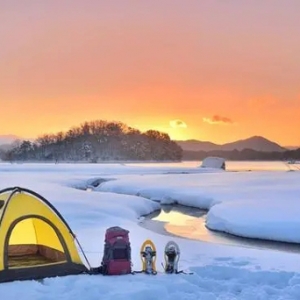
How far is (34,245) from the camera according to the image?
9.23m

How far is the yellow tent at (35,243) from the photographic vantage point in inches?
298

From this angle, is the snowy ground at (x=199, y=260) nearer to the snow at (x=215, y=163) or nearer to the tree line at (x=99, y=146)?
the snow at (x=215, y=163)

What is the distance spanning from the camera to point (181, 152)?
133 meters

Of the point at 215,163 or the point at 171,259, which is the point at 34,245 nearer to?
the point at 171,259

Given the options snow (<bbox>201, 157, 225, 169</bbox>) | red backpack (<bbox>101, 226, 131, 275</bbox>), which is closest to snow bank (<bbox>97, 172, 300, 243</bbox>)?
red backpack (<bbox>101, 226, 131, 275</bbox>)

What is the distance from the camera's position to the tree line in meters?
121

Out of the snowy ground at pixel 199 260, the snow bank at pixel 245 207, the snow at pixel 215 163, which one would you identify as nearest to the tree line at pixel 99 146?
the snow at pixel 215 163

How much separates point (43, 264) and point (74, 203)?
11369 mm

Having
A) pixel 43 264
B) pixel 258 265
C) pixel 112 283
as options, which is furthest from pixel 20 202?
pixel 258 265

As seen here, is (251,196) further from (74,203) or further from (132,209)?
(74,203)

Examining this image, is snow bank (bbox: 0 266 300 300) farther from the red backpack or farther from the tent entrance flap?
the tent entrance flap

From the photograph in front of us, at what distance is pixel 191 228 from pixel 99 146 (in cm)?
11320

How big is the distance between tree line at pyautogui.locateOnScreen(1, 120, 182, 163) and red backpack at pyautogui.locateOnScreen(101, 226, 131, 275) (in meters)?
109

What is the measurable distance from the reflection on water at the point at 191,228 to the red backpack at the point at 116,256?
19.7ft
